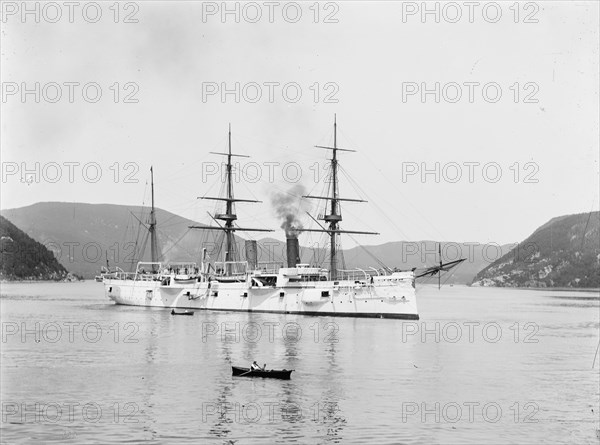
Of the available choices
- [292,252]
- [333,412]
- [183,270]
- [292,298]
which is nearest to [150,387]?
[333,412]

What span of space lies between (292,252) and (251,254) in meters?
8.03

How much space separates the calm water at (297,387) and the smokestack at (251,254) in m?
22.9

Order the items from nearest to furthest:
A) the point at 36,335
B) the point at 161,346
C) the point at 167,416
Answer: the point at 167,416 < the point at 161,346 < the point at 36,335

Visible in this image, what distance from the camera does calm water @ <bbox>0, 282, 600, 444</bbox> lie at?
2988cm

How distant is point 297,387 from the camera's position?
1510 inches

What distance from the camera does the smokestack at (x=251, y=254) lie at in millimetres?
92750

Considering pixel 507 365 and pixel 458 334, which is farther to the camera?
pixel 458 334

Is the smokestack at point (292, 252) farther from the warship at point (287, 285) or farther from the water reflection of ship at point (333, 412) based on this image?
the water reflection of ship at point (333, 412)

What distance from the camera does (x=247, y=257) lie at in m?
92.8

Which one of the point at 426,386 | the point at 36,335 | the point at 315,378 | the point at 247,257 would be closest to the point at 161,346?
the point at 36,335

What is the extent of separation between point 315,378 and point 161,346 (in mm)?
17847

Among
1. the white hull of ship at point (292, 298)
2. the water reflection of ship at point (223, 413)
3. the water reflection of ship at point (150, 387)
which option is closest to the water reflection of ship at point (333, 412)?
the water reflection of ship at point (223, 413)

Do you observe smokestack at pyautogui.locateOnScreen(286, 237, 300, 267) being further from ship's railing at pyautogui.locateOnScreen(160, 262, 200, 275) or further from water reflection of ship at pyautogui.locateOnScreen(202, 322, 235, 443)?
water reflection of ship at pyautogui.locateOnScreen(202, 322, 235, 443)

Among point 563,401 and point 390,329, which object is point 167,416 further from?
point 390,329
